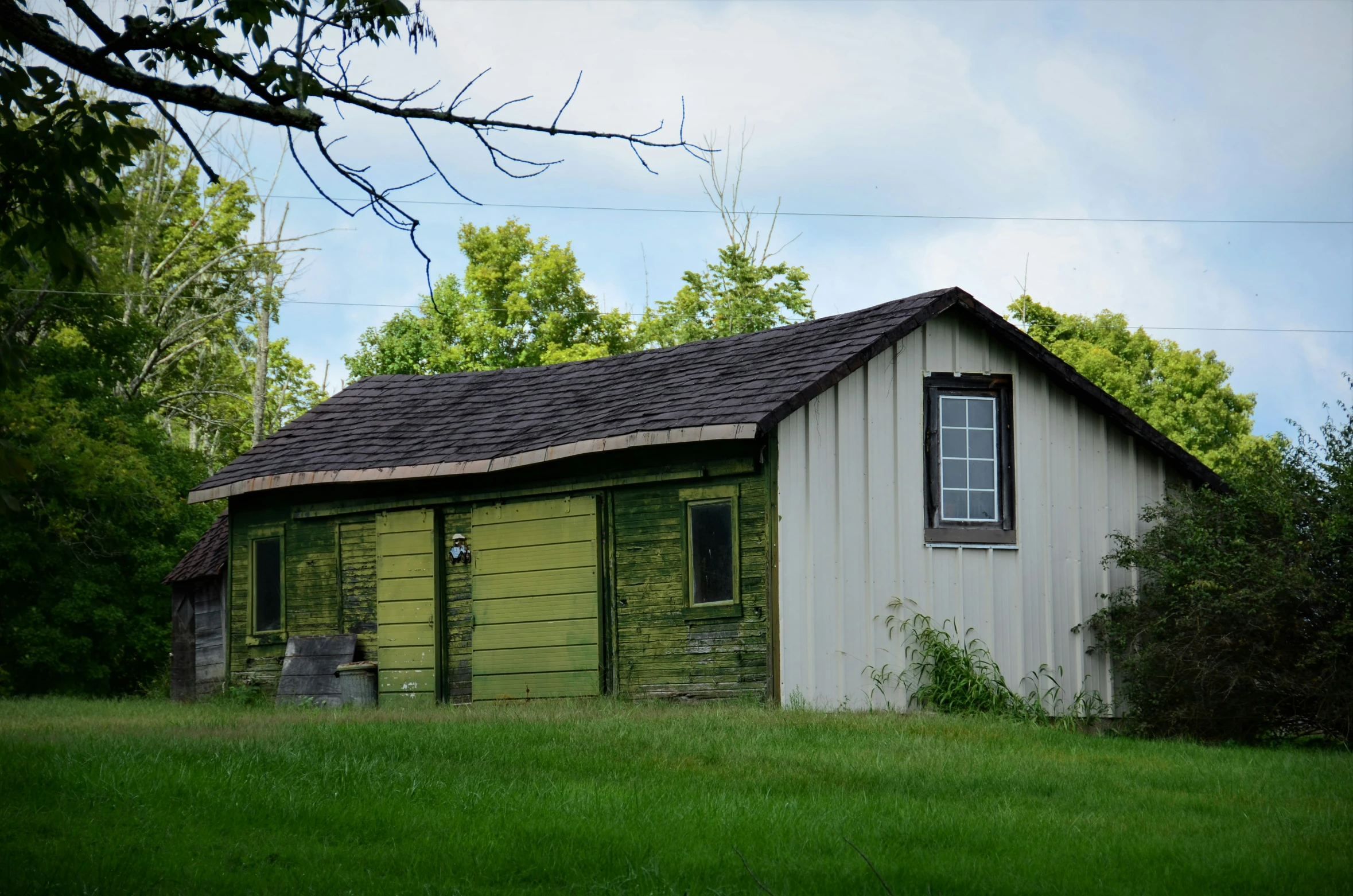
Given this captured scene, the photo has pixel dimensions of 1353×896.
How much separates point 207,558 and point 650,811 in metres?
16.2

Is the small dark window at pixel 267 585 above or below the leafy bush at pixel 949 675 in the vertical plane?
above

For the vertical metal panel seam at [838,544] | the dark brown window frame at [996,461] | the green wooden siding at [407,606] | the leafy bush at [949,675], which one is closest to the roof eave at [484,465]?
the green wooden siding at [407,606]

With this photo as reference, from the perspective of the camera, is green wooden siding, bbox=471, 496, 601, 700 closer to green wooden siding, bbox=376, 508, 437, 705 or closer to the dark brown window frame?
green wooden siding, bbox=376, 508, 437, 705

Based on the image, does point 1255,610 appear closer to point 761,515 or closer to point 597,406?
point 761,515

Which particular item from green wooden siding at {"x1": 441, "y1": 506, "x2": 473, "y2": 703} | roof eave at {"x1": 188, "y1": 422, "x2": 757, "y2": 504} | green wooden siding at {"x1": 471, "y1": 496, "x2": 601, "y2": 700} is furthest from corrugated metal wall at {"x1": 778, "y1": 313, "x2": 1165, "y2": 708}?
green wooden siding at {"x1": 441, "y1": 506, "x2": 473, "y2": 703}

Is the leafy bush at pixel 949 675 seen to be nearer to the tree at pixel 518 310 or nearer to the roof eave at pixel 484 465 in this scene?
the roof eave at pixel 484 465

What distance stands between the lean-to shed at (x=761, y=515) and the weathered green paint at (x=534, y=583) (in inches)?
1.2

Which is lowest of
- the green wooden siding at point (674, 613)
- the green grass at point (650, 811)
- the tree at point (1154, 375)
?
the green grass at point (650, 811)

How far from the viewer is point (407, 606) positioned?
17469mm

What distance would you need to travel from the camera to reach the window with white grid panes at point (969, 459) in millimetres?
15242

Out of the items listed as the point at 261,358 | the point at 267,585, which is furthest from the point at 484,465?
the point at 261,358

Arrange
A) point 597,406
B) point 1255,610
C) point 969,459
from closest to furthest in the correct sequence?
point 1255,610
point 969,459
point 597,406

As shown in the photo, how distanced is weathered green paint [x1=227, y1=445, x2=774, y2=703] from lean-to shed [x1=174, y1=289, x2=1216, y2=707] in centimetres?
3

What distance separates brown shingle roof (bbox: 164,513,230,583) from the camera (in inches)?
861
